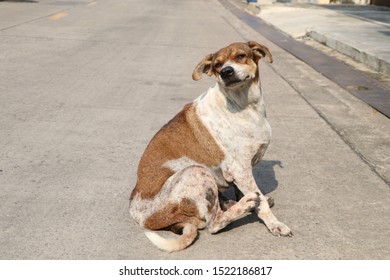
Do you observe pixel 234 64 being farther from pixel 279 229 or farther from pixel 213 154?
pixel 279 229

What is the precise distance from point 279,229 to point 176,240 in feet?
2.78

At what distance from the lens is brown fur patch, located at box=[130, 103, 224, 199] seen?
14.5 ft

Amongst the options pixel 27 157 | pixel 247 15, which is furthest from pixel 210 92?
pixel 247 15

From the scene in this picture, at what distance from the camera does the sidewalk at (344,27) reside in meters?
12.8

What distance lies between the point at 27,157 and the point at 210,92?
254cm

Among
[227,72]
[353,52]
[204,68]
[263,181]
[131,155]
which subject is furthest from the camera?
[353,52]

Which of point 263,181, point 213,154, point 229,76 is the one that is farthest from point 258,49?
point 263,181

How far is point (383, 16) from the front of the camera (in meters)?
21.7

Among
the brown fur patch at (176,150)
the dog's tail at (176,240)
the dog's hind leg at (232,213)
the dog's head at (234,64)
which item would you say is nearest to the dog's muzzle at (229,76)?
the dog's head at (234,64)

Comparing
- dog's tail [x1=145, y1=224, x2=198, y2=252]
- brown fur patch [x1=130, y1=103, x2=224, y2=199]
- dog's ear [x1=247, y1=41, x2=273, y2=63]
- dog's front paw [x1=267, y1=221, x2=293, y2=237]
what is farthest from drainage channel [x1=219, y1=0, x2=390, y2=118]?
dog's tail [x1=145, y1=224, x2=198, y2=252]

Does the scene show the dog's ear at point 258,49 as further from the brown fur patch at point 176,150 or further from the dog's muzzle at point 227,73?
the brown fur patch at point 176,150

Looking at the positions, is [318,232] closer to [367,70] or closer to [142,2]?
[367,70]

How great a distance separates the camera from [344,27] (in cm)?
1775

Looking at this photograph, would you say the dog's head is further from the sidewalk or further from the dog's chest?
the sidewalk
